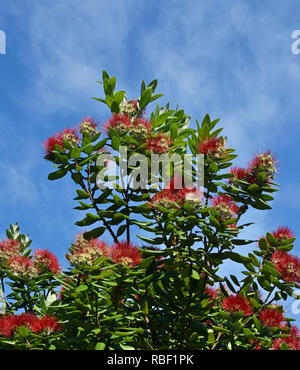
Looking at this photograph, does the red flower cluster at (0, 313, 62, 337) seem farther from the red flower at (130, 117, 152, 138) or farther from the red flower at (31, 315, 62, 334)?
the red flower at (130, 117, 152, 138)

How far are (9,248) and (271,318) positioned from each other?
335cm

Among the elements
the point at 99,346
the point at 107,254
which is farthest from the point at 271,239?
the point at 99,346

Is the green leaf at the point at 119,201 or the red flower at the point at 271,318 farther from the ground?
the green leaf at the point at 119,201

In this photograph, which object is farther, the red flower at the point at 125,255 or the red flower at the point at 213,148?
the red flower at the point at 213,148

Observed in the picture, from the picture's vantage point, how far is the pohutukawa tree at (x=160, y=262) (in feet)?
15.0

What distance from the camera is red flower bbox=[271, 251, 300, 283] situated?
478 centimetres

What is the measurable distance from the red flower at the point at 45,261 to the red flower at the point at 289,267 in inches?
105

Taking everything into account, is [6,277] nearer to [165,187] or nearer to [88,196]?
[88,196]

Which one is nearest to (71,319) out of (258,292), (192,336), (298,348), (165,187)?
(192,336)

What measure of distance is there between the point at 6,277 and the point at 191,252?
2.47 m

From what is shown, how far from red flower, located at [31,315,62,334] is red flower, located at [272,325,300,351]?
215cm

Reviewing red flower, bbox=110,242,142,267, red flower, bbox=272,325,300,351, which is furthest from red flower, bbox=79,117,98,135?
red flower, bbox=272,325,300,351

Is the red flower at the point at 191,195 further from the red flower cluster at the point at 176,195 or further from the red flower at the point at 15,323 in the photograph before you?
the red flower at the point at 15,323

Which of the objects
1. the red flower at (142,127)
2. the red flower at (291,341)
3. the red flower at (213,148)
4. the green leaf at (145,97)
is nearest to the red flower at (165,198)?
the red flower at (213,148)
